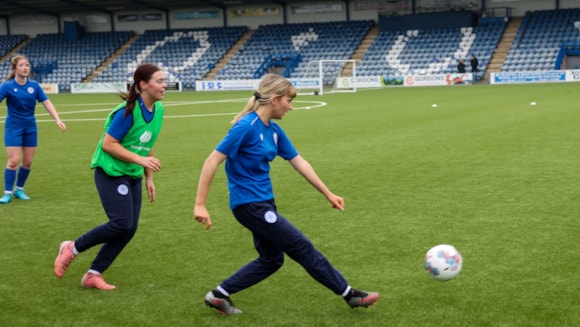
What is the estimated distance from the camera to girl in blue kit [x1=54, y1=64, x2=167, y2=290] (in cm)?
575

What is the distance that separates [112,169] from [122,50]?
2330 inches

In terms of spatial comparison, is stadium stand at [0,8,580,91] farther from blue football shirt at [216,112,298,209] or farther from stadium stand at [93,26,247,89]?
blue football shirt at [216,112,298,209]

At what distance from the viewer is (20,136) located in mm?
10195

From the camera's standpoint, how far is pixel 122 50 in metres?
62.8

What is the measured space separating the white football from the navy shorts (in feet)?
22.3

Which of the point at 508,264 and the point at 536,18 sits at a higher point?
the point at 536,18

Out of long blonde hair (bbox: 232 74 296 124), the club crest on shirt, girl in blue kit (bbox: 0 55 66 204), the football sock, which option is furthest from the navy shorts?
long blonde hair (bbox: 232 74 296 124)

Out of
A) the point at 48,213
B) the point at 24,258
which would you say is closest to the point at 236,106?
the point at 48,213

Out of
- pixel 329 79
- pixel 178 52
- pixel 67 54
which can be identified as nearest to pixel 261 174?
pixel 329 79

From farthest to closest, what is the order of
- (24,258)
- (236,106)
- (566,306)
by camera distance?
(236,106) < (24,258) < (566,306)

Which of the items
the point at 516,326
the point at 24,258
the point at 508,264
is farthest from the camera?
the point at 24,258

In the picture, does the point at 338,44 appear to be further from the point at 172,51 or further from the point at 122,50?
the point at 122,50

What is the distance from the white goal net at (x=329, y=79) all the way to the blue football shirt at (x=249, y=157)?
3576 cm

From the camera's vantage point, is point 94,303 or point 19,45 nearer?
point 94,303
